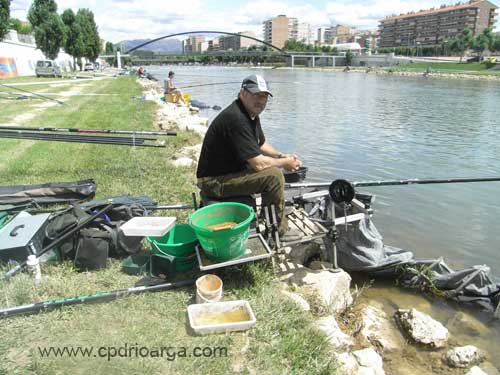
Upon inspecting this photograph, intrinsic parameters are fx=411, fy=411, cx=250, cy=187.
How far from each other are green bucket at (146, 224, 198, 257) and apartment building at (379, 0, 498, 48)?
174542 millimetres

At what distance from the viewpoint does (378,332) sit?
3.71 m

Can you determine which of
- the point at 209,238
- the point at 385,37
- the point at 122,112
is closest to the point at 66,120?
the point at 122,112

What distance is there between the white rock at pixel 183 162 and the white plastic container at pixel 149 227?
3477 millimetres

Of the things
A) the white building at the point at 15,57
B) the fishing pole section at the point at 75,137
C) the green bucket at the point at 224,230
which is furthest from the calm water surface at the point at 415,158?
the white building at the point at 15,57

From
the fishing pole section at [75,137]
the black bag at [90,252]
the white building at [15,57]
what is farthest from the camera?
the white building at [15,57]

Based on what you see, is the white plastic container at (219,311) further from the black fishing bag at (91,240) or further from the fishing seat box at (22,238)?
the fishing seat box at (22,238)

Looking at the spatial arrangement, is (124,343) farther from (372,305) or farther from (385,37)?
(385,37)

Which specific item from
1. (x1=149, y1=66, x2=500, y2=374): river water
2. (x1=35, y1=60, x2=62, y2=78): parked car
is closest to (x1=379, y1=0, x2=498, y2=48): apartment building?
(x1=35, y1=60, x2=62, y2=78): parked car

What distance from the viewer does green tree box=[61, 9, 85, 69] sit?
4844 centimetres

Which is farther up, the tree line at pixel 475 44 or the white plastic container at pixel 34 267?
the tree line at pixel 475 44

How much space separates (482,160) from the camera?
445 inches

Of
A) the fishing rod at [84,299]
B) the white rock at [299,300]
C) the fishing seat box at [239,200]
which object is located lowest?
the white rock at [299,300]

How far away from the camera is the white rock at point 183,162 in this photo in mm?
7145

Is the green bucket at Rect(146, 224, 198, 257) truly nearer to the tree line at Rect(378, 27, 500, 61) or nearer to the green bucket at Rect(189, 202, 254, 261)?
the green bucket at Rect(189, 202, 254, 261)
